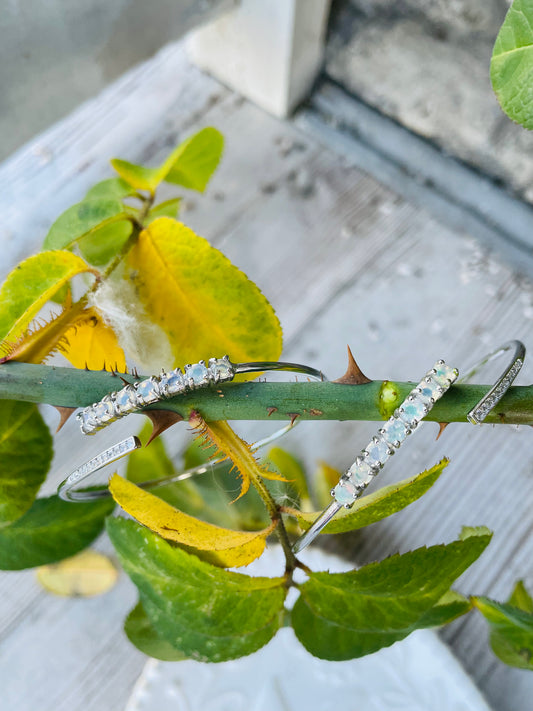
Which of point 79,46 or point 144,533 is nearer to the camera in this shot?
point 144,533

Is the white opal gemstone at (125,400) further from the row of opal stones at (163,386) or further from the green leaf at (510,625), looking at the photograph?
the green leaf at (510,625)

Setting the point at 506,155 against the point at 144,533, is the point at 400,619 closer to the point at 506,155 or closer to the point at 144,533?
the point at 144,533

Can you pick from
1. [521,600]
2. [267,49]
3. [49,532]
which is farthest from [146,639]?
[267,49]

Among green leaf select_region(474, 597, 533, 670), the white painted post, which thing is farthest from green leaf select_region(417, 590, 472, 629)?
the white painted post

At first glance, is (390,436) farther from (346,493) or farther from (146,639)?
(146,639)

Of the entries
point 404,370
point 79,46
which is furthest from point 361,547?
point 79,46

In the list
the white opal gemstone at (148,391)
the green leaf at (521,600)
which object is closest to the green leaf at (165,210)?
the white opal gemstone at (148,391)

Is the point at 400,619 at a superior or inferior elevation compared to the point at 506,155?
inferior
